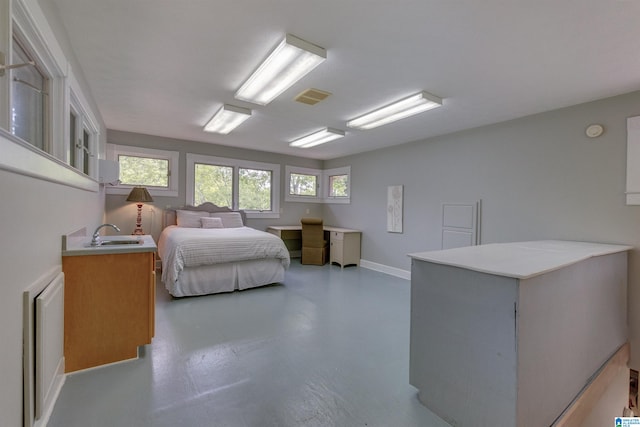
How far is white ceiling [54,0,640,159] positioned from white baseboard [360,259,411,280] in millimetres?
2664

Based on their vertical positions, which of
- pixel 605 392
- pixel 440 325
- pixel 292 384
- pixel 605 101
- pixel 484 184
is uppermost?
pixel 605 101

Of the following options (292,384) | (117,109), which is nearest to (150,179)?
(117,109)

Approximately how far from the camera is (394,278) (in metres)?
4.86

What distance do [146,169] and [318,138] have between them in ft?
10.2

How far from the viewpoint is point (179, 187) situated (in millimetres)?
5211

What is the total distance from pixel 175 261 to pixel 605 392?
14.0 feet

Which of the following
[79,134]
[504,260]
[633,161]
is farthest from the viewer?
[79,134]

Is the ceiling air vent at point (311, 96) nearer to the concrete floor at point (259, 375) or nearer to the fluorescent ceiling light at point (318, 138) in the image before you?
the fluorescent ceiling light at point (318, 138)

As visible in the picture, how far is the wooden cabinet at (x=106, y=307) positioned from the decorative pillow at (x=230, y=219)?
10.4 feet

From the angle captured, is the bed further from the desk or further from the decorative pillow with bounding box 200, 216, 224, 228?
the desk

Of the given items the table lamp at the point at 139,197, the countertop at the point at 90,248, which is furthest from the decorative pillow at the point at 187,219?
the countertop at the point at 90,248

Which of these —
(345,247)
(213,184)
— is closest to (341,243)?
(345,247)

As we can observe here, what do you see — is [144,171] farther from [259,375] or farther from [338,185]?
[259,375]

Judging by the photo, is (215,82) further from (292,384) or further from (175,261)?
(292,384)
